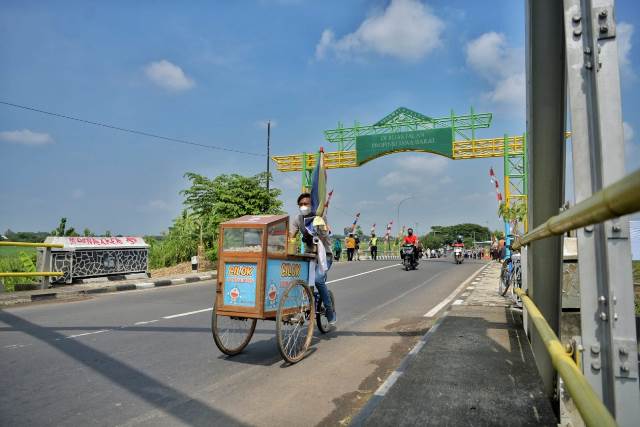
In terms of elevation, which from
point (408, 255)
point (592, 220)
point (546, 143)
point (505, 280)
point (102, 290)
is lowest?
point (102, 290)

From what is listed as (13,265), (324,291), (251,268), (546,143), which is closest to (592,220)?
(546,143)

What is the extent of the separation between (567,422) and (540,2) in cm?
289

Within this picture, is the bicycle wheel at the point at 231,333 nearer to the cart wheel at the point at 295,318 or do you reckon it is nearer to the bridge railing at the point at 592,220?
the cart wheel at the point at 295,318

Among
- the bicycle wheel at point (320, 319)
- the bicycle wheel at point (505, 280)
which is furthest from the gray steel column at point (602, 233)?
the bicycle wheel at point (505, 280)

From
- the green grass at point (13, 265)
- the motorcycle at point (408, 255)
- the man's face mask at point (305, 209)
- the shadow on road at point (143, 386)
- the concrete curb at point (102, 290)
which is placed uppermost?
the man's face mask at point (305, 209)

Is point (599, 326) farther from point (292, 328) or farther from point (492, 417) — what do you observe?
point (292, 328)

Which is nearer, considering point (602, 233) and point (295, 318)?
→ point (602, 233)

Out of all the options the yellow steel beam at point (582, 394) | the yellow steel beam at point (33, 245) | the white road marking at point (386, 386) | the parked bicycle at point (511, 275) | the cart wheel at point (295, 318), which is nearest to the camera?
the yellow steel beam at point (582, 394)

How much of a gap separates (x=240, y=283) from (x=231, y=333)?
112 cm

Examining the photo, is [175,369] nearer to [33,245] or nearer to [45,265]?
[33,245]

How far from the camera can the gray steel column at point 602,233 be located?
2088 millimetres

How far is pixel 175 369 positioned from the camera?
15.4 feet

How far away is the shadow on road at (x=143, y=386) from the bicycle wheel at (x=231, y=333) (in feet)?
2.89

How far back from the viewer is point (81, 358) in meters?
5.06
